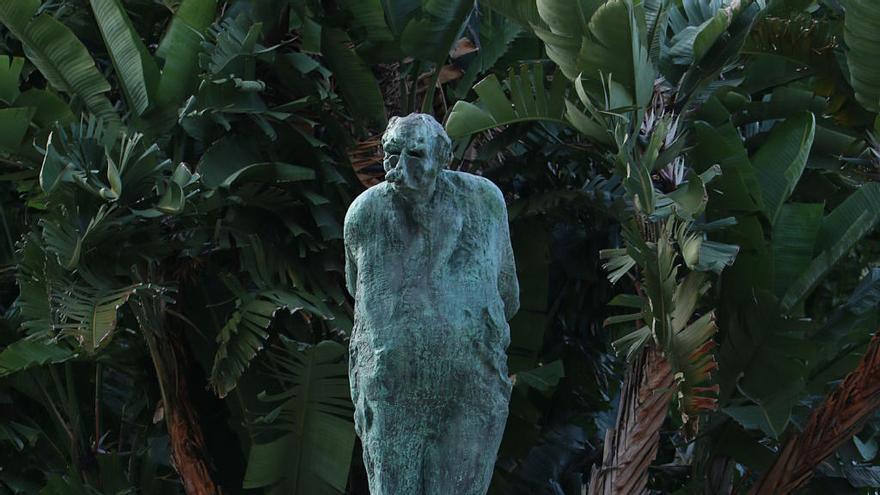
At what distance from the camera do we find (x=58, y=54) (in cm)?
920

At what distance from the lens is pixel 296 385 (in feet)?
29.6


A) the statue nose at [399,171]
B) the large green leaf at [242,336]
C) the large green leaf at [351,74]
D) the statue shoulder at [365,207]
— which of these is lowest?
the large green leaf at [242,336]

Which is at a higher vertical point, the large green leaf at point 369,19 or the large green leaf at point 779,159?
the large green leaf at point 369,19

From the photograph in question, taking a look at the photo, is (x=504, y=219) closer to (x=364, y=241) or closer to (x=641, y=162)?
(x=364, y=241)

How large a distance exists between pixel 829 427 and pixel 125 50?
492cm

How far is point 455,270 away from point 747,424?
443 centimetres

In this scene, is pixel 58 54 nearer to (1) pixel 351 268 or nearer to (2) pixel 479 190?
(1) pixel 351 268

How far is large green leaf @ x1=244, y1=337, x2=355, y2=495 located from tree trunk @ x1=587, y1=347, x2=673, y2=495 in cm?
161

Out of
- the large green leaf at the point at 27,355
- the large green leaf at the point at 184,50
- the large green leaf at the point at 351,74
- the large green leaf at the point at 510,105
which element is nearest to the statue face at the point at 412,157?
the large green leaf at the point at 510,105

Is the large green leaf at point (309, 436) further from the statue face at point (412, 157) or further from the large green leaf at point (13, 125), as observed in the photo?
the statue face at point (412, 157)

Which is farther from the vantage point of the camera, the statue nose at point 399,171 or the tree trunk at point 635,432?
the tree trunk at point 635,432

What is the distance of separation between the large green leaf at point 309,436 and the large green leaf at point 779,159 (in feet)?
9.44

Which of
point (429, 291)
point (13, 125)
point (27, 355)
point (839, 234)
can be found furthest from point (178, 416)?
point (429, 291)

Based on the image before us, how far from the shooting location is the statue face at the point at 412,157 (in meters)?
4.64
